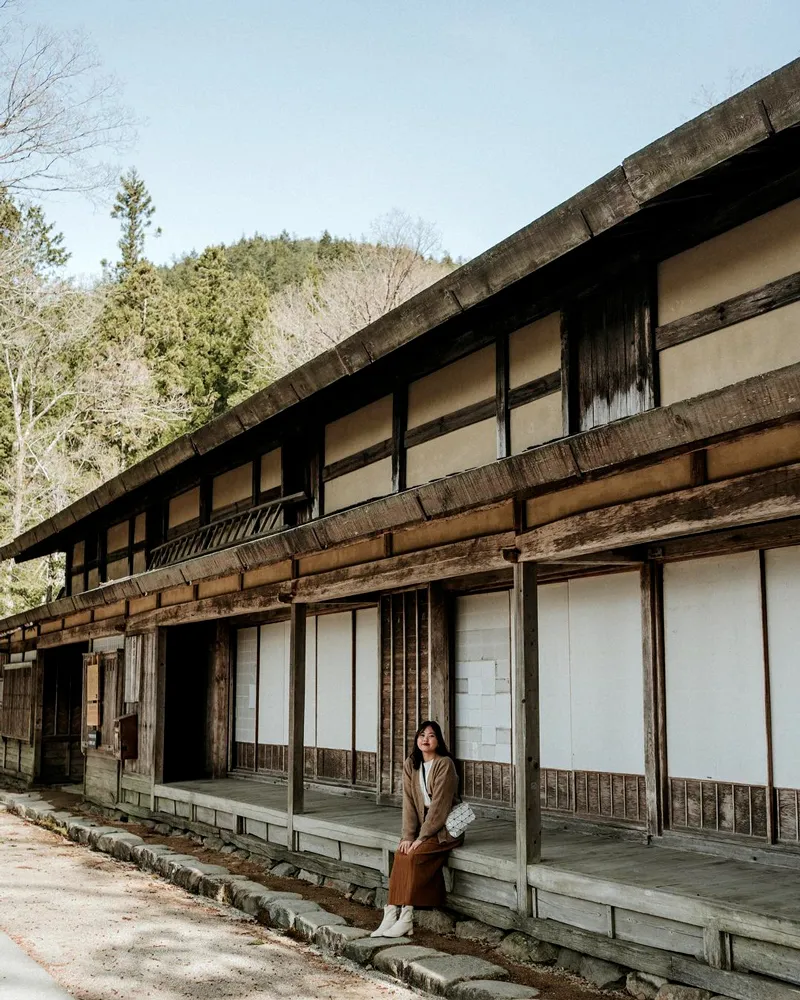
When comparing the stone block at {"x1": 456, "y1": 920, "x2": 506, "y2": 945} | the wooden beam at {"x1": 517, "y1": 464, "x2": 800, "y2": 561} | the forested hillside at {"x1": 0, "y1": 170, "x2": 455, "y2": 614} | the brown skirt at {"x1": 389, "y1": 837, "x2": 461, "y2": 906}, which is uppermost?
the forested hillside at {"x1": 0, "y1": 170, "x2": 455, "y2": 614}

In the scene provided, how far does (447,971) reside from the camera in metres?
6.29

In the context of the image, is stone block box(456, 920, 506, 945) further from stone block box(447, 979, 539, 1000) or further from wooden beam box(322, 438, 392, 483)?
wooden beam box(322, 438, 392, 483)

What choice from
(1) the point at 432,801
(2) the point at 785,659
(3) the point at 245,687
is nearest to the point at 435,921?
(1) the point at 432,801

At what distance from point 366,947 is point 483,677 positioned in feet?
10.9

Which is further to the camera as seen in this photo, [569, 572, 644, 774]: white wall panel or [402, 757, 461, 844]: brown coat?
[569, 572, 644, 774]: white wall panel

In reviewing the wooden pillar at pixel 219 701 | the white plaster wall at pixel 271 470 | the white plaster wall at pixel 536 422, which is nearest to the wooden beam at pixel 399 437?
the white plaster wall at pixel 536 422

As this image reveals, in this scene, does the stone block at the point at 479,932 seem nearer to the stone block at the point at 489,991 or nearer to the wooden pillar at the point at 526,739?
the wooden pillar at the point at 526,739

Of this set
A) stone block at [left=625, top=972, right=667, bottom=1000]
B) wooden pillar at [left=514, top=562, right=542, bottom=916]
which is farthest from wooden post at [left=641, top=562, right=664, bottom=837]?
stone block at [left=625, top=972, right=667, bottom=1000]

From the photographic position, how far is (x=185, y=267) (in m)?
48.7

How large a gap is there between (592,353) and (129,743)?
1051 centimetres

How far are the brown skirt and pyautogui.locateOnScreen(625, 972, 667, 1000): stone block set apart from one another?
188 cm

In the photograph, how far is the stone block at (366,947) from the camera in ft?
22.9

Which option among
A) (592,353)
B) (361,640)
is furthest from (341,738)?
(592,353)

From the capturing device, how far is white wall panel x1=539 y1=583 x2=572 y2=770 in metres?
9.00
